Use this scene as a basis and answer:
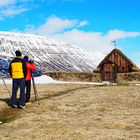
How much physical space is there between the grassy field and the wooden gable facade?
3856 cm

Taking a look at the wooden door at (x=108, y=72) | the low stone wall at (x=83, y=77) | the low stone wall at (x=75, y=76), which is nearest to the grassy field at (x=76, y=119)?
the low stone wall at (x=83, y=77)

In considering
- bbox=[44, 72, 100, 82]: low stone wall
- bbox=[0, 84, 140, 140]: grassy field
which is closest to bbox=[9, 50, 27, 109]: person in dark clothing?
bbox=[0, 84, 140, 140]: grassy field

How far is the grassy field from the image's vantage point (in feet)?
41.9

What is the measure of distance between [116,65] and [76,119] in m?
46.3

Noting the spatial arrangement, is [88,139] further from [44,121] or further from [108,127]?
[44,121]

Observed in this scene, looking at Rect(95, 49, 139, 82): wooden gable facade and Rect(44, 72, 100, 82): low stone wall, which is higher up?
Rect(95, 49, 139, 82): wooden gable facade

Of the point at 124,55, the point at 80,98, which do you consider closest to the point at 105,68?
the point at 124,55

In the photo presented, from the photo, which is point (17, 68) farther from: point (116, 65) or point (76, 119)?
point (116, 65)

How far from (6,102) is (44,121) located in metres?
4.92

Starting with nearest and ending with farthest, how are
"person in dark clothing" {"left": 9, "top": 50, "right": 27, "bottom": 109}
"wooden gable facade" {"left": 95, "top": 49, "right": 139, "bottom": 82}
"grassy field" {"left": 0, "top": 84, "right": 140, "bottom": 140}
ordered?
"grassy field" {"left": 0, "top": 84, "right": 140, "bottom": 140} → "person in dark clothing" {"left": 9, "top": 50, "right": 27, "bottom": 109} → "wooden gable facade" {"left": 95, "top": 49, "right": 139, "bottom": 82}

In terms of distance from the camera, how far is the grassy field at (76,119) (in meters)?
Result: 12.8

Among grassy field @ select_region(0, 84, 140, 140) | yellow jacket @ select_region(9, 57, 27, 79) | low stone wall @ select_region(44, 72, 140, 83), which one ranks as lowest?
grassy field @ select_region(0, 84, 140, 140)

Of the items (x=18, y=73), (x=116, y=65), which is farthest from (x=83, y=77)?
(x=18, y=73)

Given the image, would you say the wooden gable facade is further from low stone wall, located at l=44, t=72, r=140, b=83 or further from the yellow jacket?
the yellow jacket
